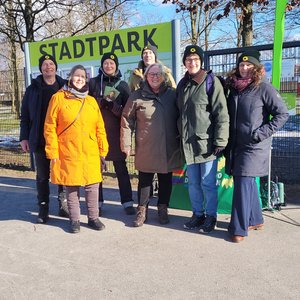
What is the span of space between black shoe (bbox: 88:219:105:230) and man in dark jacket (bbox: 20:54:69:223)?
0.66m

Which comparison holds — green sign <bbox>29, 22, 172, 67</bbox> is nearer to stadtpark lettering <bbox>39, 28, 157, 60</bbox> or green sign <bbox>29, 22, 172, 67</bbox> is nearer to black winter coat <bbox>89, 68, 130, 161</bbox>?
stadtpark lettering <bbox>39, 28, 157, 60</bbox>

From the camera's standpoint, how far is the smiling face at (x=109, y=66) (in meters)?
4.69

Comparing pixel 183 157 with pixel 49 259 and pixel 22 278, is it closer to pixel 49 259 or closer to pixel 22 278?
pixel 49 259

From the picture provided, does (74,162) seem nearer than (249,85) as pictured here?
No

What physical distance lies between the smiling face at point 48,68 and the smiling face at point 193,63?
1.68 metres

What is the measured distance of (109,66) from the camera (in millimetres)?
4695

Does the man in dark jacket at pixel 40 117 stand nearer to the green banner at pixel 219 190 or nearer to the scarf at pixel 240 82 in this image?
the green banner at pixel 219 190

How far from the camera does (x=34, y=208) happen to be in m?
5.47

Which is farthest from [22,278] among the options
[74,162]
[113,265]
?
[74,162]

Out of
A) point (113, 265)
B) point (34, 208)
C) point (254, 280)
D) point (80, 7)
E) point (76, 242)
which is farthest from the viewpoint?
point (80, 7)

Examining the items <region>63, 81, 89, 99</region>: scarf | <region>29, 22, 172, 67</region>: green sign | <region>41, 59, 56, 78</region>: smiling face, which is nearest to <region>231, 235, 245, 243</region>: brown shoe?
<region>63, 81, 89, 99</region>: scarf

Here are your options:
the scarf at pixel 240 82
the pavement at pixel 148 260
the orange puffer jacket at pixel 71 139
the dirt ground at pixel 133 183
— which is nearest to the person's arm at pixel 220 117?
the scarf at pixel 240 82

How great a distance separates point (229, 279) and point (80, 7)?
35.6ft

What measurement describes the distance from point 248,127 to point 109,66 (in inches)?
74.1
